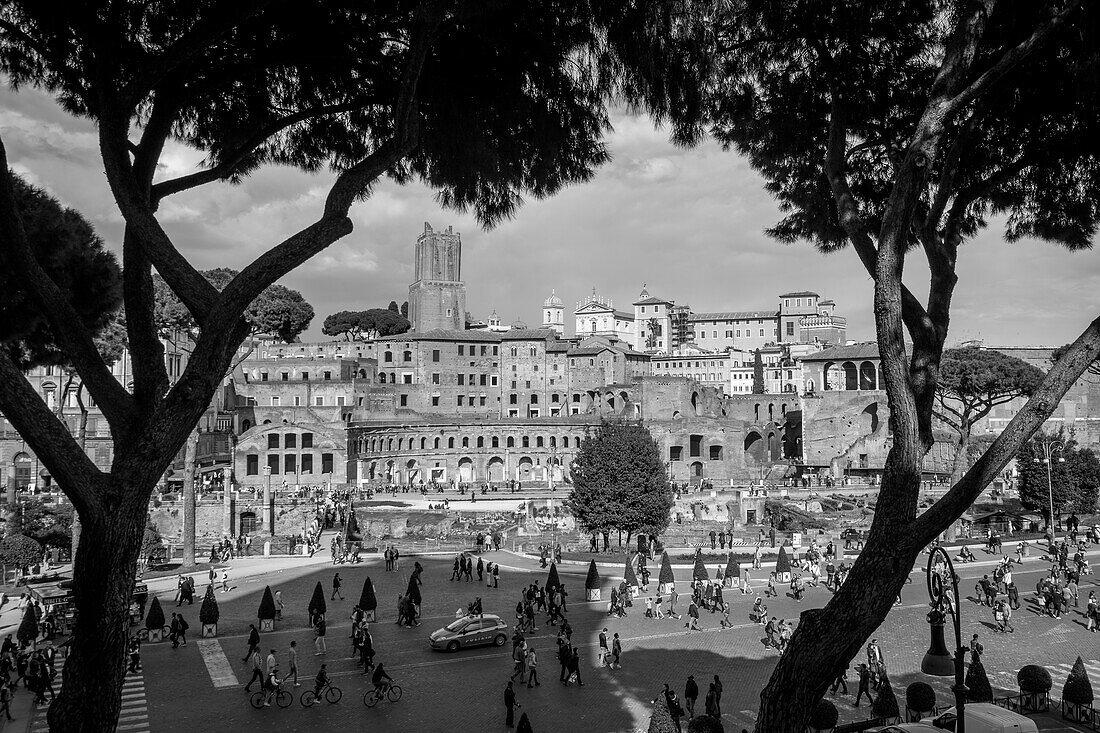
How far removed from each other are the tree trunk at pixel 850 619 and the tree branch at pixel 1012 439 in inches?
7.3

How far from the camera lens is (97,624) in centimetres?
514

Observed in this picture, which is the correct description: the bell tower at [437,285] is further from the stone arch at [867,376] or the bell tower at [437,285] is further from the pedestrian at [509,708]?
the pedestrian at [509,708]

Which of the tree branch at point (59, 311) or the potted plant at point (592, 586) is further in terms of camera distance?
the potted plant at point (592, 586)

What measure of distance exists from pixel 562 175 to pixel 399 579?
795 inches

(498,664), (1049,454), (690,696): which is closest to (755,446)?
(1049,454)

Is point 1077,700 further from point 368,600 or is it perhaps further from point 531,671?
point 368,600

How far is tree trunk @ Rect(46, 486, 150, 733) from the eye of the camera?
5078 millimetres

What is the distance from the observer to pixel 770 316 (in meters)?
115

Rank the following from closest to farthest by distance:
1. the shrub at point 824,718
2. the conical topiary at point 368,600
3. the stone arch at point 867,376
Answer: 1. the shrub at point 824,718
2. the conical topiary at point 368,600
3. the stone arch at point 867,376

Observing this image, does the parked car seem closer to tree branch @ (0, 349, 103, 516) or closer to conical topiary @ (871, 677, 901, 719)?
conical topiary @ (871, 677, 901, 719)

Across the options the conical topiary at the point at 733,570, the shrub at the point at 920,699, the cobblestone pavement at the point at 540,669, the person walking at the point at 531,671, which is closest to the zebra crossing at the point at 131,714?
the cobblestone pavement at the point at 540,669

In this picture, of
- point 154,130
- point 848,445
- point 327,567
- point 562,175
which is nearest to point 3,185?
point 154,130

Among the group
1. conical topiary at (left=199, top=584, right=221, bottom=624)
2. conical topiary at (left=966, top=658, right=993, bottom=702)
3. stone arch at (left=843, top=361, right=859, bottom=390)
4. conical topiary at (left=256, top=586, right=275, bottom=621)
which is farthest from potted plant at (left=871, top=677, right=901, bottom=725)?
stone arch at (left=843, top=361, right=859, bottom=390)

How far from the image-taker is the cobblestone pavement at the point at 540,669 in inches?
518
